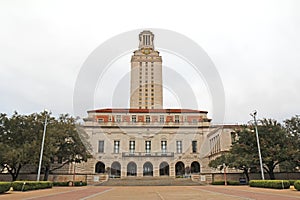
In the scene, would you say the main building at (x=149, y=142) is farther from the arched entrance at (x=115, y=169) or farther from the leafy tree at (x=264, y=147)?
the leafy tree at (x=264, y=147)

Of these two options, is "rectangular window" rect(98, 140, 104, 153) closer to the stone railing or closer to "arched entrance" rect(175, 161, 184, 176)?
the stone railing

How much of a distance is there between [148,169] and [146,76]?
38.5m

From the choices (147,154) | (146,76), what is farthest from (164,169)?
(146,76)

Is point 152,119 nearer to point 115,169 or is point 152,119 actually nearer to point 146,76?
point 115,169

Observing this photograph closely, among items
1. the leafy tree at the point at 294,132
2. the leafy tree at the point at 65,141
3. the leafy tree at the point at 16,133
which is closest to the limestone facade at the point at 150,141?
the leafy tree at the point at 65,141

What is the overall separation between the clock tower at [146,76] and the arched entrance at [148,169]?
86.8 ft

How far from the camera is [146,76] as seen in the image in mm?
88125

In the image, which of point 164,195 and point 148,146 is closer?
point 164,195

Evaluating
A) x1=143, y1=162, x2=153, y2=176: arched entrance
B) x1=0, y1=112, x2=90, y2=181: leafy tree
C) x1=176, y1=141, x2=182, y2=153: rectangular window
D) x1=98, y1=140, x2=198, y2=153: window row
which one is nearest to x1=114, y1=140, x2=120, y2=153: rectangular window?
x1=98, y1=140, x2=198, y2=153: window row

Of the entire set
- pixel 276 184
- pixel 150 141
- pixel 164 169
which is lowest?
pixel 276 184

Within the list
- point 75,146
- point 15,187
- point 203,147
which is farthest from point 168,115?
point 15,187

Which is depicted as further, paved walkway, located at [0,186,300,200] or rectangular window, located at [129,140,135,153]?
rectangular window, located at [129,140,135,153]

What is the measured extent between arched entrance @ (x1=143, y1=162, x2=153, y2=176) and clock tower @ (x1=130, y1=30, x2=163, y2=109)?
2646 cm

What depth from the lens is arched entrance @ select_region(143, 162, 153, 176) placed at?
5631cm
